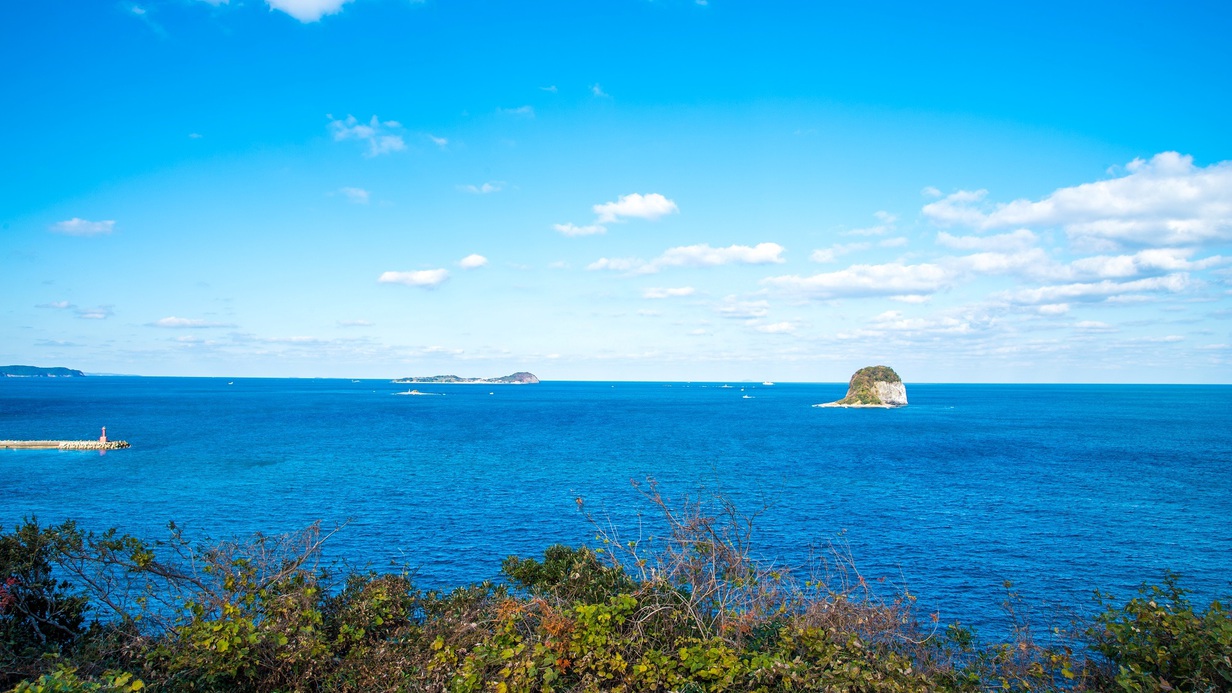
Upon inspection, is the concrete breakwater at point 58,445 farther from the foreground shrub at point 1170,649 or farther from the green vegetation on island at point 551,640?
the foreground shrub at point 1170,649

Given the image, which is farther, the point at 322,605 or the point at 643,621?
the point at 322,605

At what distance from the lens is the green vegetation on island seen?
9.91m

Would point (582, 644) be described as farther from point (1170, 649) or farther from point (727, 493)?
point (727, 493)

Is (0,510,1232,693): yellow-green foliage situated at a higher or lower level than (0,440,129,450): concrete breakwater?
higher

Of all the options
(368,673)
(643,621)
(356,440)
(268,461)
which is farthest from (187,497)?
(643,621)

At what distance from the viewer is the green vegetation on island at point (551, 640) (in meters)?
9.91

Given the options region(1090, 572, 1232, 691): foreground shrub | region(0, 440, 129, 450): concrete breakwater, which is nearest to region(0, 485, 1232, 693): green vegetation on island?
region(1090, 572, 1232, 691): foreground shrub

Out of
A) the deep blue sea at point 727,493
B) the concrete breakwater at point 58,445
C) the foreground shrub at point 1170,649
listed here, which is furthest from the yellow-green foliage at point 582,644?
the concrete breakwater at point 58,445

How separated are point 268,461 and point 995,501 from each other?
7437 cm

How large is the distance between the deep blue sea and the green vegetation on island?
9.75m

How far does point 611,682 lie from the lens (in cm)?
1038

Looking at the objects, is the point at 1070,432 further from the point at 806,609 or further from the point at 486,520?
the point at 806,609

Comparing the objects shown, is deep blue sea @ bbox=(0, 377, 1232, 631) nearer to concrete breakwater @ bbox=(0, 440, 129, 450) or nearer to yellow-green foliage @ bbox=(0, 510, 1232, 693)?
concrete breakwater @ bbox=(0, 440, 129, 450)

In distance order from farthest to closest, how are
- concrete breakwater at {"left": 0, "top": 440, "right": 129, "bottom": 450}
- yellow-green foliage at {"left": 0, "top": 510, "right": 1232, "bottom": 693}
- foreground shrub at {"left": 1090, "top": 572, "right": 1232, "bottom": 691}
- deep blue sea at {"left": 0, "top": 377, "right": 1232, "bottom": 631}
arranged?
concrete breakwater at {"left": 0, "top": 440, "right": 129, "bottom": 450} → deep blue sea at {"left": 0, "top": 377, "right": 1232, "bottom": 631} → yellow-green foliage at {"left": 0, "top": 510, "right": 1232, "bottom": 693} → foreground shrub at {"left": 1090, "top": 572, "right": 1232, "bottom": 691}
